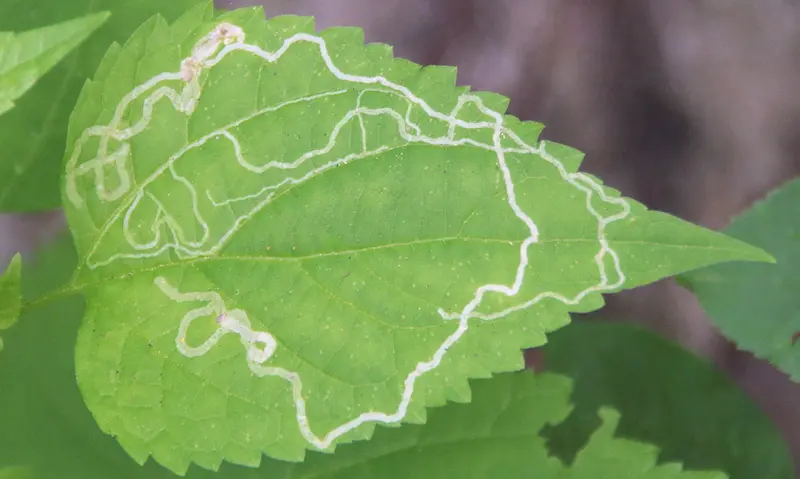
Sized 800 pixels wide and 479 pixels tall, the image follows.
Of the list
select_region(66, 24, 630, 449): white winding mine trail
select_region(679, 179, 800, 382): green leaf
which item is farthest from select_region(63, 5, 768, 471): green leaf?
select_region(679, 179, 800, 382): green leaf

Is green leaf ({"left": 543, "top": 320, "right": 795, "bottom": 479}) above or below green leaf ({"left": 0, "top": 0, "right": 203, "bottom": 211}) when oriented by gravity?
below

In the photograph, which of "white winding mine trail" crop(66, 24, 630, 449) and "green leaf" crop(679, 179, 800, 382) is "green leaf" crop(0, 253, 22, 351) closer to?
"white winding mine trail" crop(66, 24, 630, 449)

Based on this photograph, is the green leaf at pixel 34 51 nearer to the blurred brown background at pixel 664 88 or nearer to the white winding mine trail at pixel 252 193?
the white winding mine trail at pixel 252 193

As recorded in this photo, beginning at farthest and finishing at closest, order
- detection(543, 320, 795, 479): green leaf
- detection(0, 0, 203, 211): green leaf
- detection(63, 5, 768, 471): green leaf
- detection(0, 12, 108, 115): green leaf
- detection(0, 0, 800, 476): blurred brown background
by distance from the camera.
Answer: detection(0, 0, 800, 476): blurred brown background
detection(543, 320, 795, 479): green leaf
detection(0, 0, 203, 211): green leaf
detection(63, 5, 768, 471): green leaf
detection(0, 12, 108, 115): green leaf

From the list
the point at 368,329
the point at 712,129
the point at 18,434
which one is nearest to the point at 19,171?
the point at 18,434

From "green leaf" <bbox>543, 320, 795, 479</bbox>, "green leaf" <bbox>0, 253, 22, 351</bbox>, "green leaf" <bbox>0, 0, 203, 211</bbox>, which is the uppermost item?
"green leaf" <bbox>0, 0, 203, 211</bbox>

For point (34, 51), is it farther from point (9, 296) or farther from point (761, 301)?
point (761, 301)

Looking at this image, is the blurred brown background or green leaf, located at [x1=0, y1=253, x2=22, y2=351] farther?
the blurred brown background
